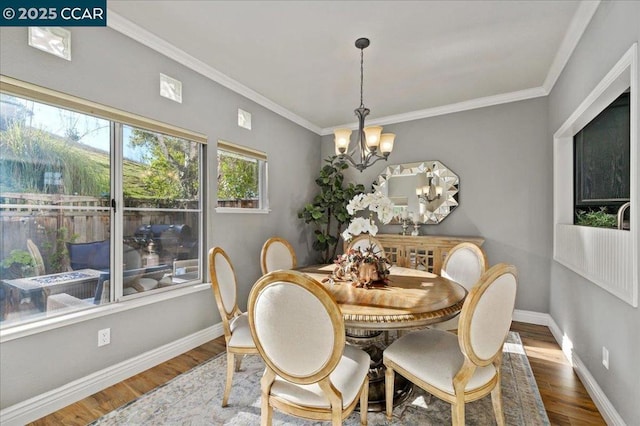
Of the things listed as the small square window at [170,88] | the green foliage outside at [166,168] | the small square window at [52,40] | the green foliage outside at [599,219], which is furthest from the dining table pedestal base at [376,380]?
the small square window at [52,40]

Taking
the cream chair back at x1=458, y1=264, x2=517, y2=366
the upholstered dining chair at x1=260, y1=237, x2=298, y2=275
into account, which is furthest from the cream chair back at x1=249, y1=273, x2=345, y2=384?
the upholstered dining chair at x1=260, y1=237, x2=298, y2=275

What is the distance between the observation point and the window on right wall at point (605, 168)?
6.58 ft

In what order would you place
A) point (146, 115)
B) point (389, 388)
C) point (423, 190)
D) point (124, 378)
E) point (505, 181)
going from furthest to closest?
1. point (423, 190)
2. point (505, 181)
3. point (146, 115)
4. point (124, 378)
5. point (389, 388)

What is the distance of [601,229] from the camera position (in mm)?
1951

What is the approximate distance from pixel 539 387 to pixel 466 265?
97cm

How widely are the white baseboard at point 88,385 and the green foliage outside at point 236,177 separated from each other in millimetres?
1501

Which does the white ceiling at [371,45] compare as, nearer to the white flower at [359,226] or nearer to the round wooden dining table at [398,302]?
the white flower at [359,226]

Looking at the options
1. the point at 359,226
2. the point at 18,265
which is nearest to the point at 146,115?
the point at 18,265

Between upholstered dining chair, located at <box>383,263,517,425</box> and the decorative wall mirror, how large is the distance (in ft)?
7.82

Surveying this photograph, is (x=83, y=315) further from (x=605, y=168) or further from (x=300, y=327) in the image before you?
(x=605, y=168)

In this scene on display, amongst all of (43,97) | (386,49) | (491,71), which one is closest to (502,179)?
(491,71)

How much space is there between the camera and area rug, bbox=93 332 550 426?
1.79 m

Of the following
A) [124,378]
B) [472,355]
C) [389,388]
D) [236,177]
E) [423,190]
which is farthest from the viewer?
[423,190]

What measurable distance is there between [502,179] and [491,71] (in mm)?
1334
